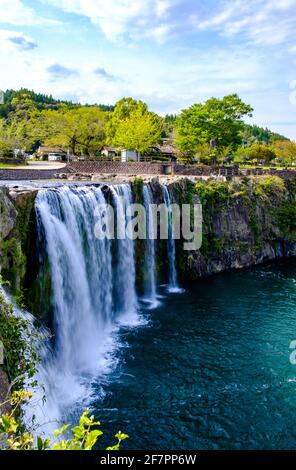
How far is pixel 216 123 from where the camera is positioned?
5497 centimetres

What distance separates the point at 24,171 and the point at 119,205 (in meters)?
13.0

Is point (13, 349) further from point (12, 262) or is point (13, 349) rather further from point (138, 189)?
point (138, 189)

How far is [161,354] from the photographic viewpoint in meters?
19.8

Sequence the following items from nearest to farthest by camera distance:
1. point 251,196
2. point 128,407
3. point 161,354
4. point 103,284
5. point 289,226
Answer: point 128,407
point 161,354
point 103,284
point 251,196
point 289,226

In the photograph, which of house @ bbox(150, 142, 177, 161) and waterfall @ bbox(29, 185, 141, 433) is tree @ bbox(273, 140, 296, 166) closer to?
house @ bbox(150, 142, 177, 161)

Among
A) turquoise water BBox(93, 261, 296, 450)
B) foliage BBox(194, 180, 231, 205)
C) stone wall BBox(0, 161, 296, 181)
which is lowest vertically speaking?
turquoise water BBox(93, 261, 296, 450)

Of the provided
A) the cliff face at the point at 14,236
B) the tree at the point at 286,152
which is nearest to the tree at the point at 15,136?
the cliff face at the point at 14,236

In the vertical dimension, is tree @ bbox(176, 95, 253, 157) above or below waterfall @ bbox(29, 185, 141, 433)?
above

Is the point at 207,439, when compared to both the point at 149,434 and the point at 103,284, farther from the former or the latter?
the point at 103,284

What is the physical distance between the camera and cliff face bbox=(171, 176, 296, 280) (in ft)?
110

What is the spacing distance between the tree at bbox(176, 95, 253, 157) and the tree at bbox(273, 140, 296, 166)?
87.7 ft

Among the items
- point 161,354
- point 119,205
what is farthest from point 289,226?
point 161,354

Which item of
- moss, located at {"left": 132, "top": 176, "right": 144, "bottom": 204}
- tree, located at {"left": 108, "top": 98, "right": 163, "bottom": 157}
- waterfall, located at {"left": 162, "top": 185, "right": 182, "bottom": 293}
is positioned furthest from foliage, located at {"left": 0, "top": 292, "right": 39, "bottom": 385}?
tree, located at {"left": 108, "top": 98, "right": 163, "bottom": 157}

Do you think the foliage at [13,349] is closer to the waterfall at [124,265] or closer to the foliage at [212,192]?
the waterfall at [124,265]
